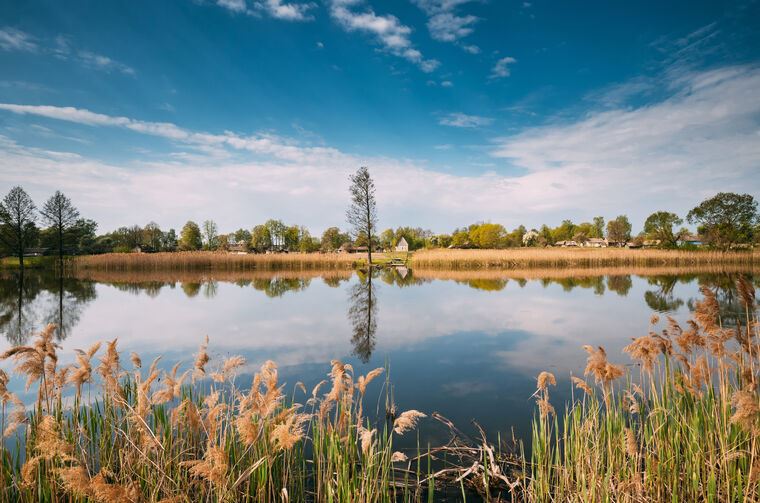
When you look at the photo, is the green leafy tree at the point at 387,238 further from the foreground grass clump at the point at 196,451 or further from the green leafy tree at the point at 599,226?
the foreground grass clump at the point at 196,451

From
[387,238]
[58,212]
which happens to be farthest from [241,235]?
[58,212]

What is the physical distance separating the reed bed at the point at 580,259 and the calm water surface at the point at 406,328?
60.0ft

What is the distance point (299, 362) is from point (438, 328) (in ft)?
18.8

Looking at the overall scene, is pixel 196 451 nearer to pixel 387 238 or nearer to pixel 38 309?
pixel 38 309

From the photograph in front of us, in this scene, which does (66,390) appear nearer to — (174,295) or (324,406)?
(324,406)

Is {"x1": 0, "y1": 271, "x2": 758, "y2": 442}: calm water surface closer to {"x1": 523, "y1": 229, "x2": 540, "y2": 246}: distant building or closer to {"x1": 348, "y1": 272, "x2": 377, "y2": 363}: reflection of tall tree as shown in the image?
{"x1": 348, "y1": 272, "x2": 377, "y2": 363}: reflection of tall tree

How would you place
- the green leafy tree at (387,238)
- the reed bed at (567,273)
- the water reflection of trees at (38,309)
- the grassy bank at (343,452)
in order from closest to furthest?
the grassy bank at (343,452)
the water reflection of trees at (38,309)
the reed bed at (567,273)
the green leafy tree at (387,238)

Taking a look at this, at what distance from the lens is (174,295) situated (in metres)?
22.9

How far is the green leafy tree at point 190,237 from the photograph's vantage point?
280 ft

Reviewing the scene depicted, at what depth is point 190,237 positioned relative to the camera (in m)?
86.2

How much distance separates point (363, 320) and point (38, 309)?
15.6m

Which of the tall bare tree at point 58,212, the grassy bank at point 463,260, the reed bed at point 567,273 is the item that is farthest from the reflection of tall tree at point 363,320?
the tall bare tree at point 58,212

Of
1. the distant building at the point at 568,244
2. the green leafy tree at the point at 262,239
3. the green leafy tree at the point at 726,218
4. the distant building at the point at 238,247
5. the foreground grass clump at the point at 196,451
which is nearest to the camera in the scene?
the foreground grass clump at the point at 196,451

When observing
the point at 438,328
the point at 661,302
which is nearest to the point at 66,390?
the point at 438,328
